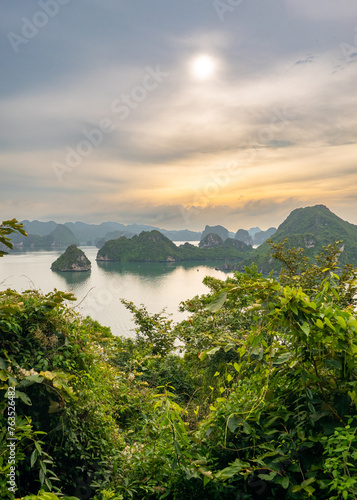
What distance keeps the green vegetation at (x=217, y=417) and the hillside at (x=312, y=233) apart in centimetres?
6565

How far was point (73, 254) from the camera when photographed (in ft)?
287

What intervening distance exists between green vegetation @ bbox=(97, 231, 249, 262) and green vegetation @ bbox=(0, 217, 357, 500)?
11406 centimetres

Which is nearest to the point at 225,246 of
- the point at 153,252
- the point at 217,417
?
the point at 153,252

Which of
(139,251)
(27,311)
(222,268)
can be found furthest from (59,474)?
(139,251)

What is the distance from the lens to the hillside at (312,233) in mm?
75488

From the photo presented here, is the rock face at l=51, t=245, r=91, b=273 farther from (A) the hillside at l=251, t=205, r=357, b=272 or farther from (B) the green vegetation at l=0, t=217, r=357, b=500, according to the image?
(B) the green vegetation at l=0, t=217, r=357, b=500

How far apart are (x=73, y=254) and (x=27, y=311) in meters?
89.4

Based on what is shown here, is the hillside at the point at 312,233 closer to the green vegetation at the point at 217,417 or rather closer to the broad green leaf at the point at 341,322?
the green vegetation at the point at 217,417

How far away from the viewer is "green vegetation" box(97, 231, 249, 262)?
119 m

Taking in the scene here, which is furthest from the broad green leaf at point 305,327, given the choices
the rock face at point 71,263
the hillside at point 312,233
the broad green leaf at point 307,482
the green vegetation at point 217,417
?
the rock face at point 71,263

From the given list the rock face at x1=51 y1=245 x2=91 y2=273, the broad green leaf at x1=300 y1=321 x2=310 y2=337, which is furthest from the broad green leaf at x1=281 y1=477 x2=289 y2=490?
the rock face at x1=51 y1=245 x2=91 y2=273

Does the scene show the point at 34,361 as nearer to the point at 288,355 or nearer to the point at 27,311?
the point at 27,311

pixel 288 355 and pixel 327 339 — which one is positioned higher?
pixel 327 339

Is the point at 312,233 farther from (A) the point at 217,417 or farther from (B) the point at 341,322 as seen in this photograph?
(B) the point at 341,322
